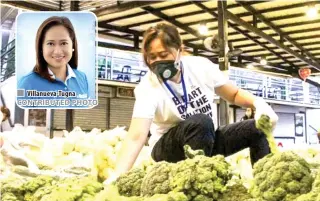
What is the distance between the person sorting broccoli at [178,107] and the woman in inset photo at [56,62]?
847 mm

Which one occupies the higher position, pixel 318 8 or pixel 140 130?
pixel 318 8

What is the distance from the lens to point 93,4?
4203 millimetres

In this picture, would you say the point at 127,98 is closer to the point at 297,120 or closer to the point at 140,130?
the point at 297,120

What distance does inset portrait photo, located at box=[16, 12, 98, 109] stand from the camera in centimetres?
237

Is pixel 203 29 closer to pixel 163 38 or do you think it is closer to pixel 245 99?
pixel 245 99

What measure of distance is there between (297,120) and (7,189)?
5.23 meters

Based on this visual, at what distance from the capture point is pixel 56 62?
2527 mm

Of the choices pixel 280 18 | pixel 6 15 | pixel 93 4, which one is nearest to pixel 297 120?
pixel 280 18

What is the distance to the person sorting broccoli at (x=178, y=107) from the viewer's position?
1525 millimetres

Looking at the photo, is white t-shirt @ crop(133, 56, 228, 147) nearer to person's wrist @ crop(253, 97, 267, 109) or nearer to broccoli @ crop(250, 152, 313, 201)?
person's wrist @ crop(253, 97, 267, 109)

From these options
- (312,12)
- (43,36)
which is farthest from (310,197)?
(312,12)

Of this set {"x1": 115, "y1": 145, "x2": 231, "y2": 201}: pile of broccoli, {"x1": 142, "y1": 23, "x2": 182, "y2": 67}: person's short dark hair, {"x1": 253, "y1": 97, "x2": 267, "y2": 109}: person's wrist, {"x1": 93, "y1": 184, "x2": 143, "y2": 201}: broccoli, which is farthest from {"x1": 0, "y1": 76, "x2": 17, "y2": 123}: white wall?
{"x1": 115, "y1": 145, "x2": 231, "y2": 201}: pile of broccoli

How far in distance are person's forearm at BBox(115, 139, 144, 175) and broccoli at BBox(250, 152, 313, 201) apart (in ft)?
1.98

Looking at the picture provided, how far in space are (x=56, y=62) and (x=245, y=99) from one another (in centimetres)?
123
